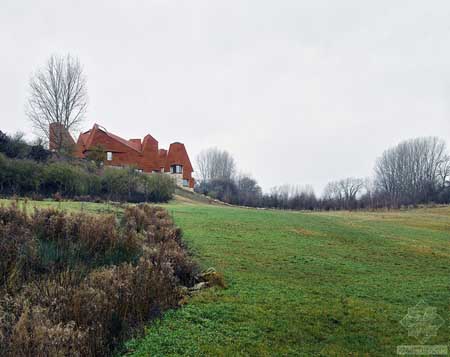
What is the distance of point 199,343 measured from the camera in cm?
374

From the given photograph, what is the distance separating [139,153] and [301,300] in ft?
137

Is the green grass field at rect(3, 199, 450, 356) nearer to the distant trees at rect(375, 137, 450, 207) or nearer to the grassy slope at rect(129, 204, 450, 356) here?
the grassy slope at rect(129, 204, 450, 356)

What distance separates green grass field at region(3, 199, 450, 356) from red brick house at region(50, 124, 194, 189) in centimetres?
3165

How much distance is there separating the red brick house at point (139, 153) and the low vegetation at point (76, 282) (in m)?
30.9

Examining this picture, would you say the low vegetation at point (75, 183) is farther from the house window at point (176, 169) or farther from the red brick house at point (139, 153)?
the house window at point (176, 169)

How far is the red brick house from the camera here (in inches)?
1599

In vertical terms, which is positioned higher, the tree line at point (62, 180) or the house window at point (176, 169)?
the house window at point (176, 169)

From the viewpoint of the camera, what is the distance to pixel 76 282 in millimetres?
5211

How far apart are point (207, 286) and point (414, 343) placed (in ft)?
10.6

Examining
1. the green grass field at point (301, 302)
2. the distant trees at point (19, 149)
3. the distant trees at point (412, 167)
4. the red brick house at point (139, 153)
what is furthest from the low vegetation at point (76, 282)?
the distant trees at point (412, 167)

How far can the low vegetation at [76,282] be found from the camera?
11.3 ft

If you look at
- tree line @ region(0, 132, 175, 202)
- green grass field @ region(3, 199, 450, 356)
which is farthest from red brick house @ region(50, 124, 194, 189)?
green grass field @ region(3, 199, 450, 356)

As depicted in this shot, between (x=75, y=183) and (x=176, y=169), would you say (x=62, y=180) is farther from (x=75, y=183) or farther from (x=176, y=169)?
(x=176, y=169)

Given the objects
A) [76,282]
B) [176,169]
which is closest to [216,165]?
[176,169]
